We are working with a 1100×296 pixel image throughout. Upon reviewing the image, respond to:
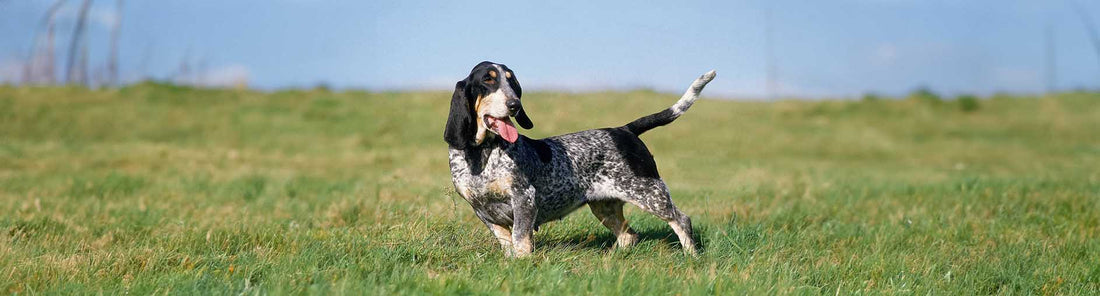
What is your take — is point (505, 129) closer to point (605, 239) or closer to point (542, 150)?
point (542, 150)

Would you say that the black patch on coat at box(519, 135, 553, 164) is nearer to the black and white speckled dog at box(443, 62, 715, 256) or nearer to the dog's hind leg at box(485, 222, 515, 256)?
the black and white speckled dog at box(443, 62, 715, 256)

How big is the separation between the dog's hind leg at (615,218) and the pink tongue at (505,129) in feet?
4.72

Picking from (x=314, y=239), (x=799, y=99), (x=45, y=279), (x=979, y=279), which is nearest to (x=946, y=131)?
(x=799, y=99)

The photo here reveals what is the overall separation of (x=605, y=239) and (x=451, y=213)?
130cm

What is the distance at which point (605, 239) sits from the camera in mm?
7398

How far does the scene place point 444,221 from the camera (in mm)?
6914

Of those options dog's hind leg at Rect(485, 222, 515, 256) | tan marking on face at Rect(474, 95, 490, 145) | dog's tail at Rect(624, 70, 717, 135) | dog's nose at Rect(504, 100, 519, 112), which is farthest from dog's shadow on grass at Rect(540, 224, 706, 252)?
dog's nose at Rect(504, 100, 519, 112)

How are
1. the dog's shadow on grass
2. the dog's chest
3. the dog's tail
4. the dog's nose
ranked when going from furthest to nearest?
the dog's shadow on grass < the dog's tail < the dog's chest < the dog's nose

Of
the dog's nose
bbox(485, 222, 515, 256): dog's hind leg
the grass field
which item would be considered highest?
the dog's nose

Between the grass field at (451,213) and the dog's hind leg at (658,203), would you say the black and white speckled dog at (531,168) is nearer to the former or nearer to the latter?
the dog's hind leg at (658,203)

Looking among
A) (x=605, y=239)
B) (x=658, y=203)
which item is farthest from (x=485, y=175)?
(x=605, y=239)

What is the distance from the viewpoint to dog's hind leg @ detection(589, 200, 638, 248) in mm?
6746

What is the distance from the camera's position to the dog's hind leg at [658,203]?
20.8 feet

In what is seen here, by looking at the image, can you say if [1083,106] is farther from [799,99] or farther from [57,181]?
[57,181]
